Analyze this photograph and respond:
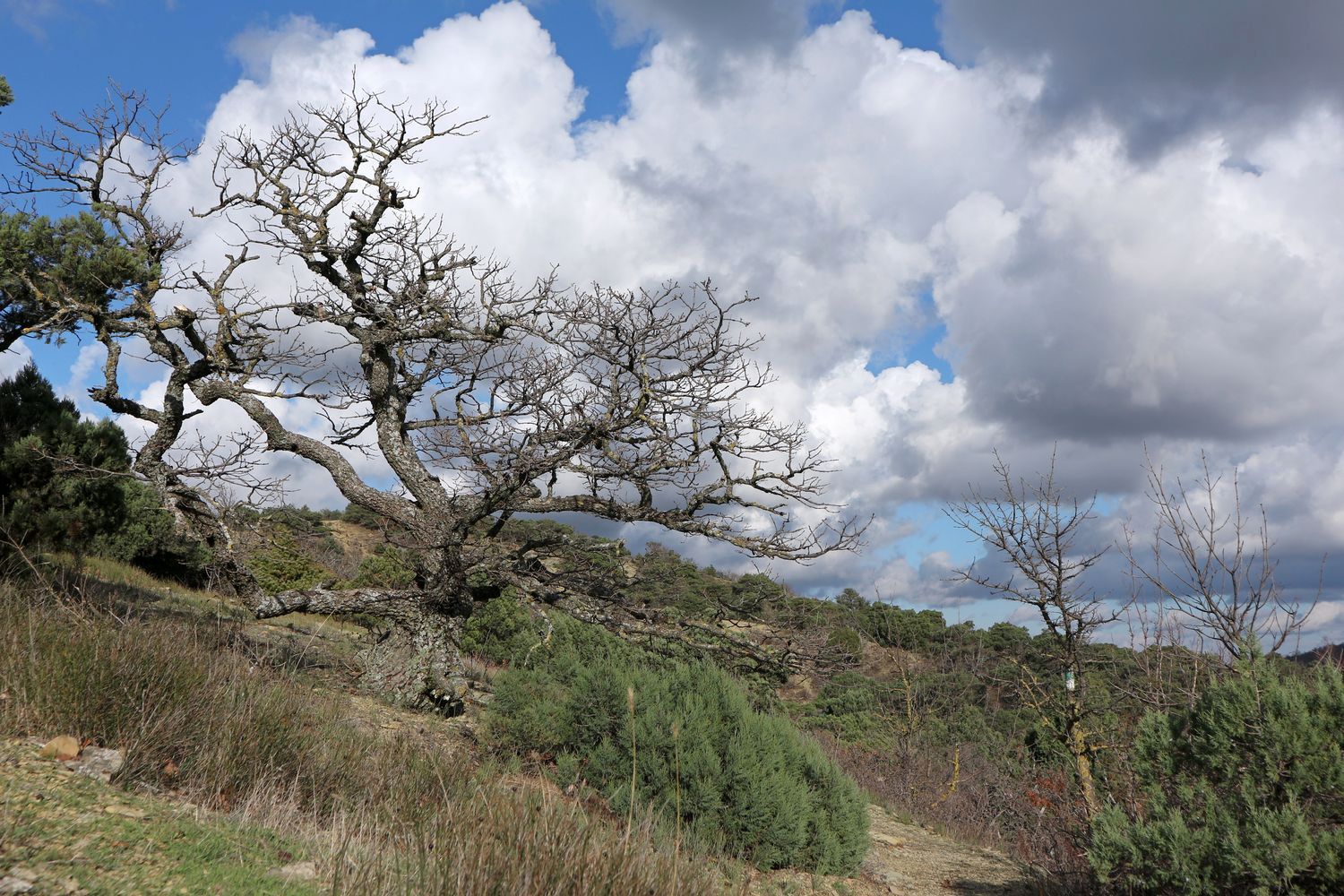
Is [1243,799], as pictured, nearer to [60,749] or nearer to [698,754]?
[698,754]

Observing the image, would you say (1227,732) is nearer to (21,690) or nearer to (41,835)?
(41,835)

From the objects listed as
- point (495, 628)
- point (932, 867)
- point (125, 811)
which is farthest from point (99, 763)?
point (495, 628)

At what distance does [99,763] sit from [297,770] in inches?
48.4

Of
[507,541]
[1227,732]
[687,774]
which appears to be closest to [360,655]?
[507,541]

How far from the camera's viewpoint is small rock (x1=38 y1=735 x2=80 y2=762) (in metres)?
5.09

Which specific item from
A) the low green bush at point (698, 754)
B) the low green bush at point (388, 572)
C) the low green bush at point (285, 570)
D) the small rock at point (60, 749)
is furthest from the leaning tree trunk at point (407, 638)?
the low green bush at point (285, 570)

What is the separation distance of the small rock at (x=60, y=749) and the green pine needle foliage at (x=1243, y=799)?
6606 mm

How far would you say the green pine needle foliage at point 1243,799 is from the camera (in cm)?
514

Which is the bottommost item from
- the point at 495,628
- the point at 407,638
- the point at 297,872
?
the point at 297,872

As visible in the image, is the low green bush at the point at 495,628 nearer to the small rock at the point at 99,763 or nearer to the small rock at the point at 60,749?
the small rock at the point at 99,763

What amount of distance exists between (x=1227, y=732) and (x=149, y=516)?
67.8 ft

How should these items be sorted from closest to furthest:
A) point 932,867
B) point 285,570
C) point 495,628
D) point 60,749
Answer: point 60,749 < point 932,867 < point 495,628 < point 285,570

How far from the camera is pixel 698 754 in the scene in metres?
7.55

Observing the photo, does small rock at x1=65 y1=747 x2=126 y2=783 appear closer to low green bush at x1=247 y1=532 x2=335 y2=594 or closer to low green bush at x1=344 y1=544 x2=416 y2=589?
low green bush at x1=344 y1=544 x2=416 y2=589
